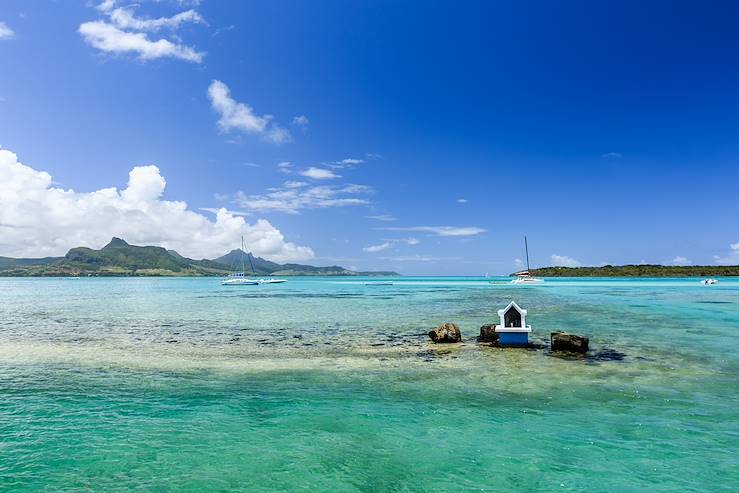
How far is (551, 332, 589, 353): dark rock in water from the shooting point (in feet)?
66.2

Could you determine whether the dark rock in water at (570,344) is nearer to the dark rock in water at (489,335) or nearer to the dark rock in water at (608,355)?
the dark rock in water at (608,355)

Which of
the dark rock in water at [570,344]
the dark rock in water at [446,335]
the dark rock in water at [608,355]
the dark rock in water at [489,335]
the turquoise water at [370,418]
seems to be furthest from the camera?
the dark rock in water at [446,335]

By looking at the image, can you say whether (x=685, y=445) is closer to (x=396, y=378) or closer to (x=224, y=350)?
(x=396, y=378)

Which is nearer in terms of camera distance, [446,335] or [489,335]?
[489,335]

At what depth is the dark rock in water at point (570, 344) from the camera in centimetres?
2017

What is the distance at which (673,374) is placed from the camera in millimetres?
15953

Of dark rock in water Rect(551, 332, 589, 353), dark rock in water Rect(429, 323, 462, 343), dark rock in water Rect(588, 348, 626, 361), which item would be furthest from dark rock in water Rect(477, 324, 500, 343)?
dark rock in water Rect(588, 348, 626, 361)

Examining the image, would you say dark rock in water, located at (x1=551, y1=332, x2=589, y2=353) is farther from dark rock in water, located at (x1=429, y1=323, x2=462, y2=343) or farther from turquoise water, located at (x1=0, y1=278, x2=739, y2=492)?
dark rock in water, located at (x1=429, y1=323, x2=462, y2=343)

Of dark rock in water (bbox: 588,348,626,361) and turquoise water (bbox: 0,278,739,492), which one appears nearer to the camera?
turquoise water (bbox: 0,278,739,492)

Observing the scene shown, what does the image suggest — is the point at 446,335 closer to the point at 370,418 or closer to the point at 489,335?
the point at 489,335

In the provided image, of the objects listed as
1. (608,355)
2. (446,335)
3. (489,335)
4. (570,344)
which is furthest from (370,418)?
(608,355)

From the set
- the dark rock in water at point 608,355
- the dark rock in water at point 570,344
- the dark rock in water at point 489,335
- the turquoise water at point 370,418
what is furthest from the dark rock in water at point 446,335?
the dark rock in water at point 608,355

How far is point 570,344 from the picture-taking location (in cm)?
2025

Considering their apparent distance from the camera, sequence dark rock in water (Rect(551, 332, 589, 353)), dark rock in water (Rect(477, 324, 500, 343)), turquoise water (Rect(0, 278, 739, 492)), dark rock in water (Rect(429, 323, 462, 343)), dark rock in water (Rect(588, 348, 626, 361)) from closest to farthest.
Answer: turquoise water (Rect(0, 278, 739, 492))
dark rock in water (Rect(588, 348, 626, 361))
dark rock in water (Rect(551, 332, 589, 353))
dark rock in water (Rect(477, 324, 500, 343))
dark rock in water (Rect(429, 323, 462, 343))
